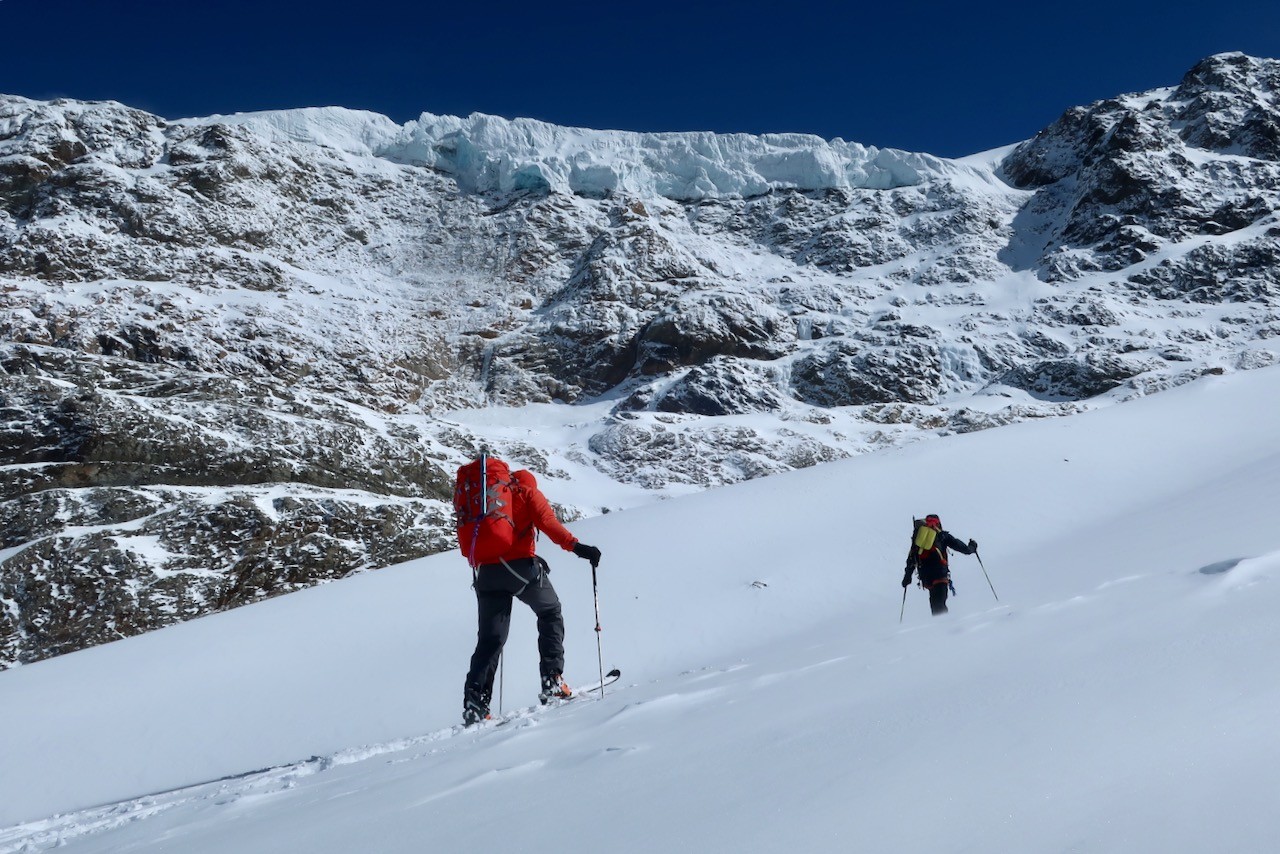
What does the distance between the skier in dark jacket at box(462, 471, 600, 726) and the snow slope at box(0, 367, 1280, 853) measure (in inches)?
18.9

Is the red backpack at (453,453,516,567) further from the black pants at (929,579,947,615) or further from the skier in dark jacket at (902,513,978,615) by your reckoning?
the skier in dark jacket at (902,513,978,615)

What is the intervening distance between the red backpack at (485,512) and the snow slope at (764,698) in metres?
1.20

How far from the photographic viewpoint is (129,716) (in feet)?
25.5

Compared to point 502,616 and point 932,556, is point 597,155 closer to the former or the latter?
point 932,556

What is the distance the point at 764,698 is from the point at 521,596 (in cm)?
271

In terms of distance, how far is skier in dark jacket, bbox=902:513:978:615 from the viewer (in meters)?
8.32

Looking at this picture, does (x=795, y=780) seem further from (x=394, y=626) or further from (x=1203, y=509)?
(x=1203, y=509)

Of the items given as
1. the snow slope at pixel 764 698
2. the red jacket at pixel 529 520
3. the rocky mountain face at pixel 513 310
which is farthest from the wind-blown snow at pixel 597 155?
the red jacket at pixel 529 520

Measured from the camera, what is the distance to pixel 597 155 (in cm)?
8556

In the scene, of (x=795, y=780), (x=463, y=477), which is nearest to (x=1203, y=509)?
(x=463, y=477)

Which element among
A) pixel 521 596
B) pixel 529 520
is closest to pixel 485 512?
pixel 529 520

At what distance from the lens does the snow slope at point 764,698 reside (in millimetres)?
1701

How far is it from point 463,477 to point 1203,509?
7.64 m

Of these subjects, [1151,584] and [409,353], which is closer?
[1151,584]
